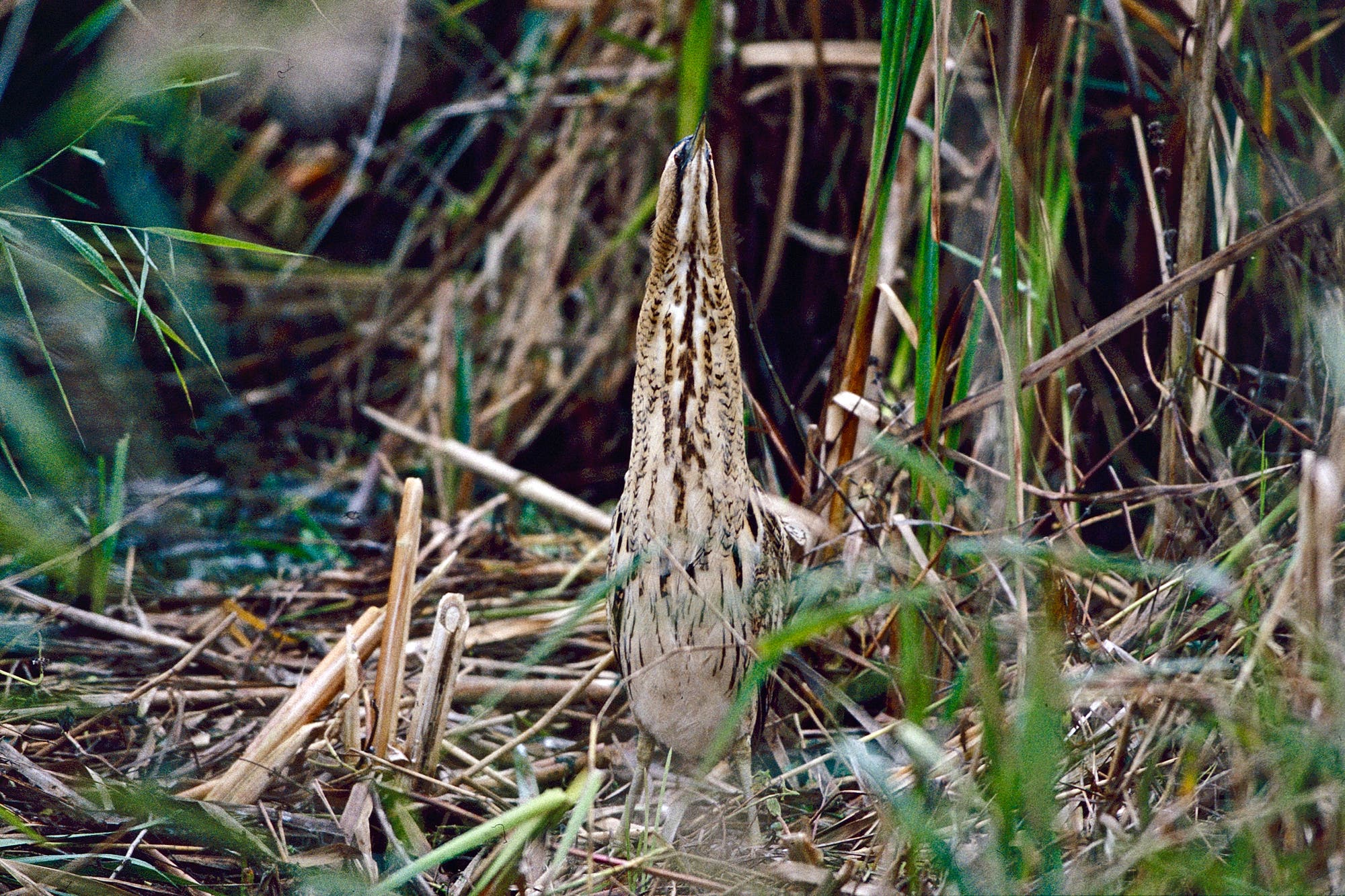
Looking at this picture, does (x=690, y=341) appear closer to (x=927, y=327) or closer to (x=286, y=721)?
(x=927, y=327)

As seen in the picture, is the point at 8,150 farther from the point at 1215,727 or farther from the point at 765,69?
the point at 1215,727

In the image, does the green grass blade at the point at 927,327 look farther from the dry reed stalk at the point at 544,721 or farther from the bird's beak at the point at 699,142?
the dry reed stalk at the point at 544,721

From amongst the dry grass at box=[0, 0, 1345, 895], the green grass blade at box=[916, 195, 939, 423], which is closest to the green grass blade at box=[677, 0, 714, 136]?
the dry grass at box=[0, 0, 1345, 895]

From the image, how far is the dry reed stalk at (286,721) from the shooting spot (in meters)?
2.01

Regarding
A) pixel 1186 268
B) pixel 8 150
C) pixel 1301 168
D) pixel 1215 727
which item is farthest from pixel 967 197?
pixel 8 150

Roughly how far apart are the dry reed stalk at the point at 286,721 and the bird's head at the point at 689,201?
945 mm

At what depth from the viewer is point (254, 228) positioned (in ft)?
14.7

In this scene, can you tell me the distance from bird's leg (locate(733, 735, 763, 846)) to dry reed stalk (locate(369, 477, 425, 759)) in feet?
2.07

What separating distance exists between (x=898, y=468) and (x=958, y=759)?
0.56 m

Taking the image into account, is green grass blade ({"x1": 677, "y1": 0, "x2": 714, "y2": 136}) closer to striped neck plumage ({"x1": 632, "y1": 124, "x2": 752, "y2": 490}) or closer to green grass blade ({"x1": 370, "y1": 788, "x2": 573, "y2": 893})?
striped neck plumage ({"x1": 632, "y1": 124, "x2": 752, "y2": 490})

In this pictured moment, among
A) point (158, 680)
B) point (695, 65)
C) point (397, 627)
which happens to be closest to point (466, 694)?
point (397, 627)

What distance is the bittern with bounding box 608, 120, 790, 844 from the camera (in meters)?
1.96

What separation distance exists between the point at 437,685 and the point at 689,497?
540 millimetres

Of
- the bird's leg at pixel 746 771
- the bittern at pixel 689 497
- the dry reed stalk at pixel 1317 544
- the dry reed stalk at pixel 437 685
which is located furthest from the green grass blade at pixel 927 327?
the dry reed stalk at pixel 437 685
